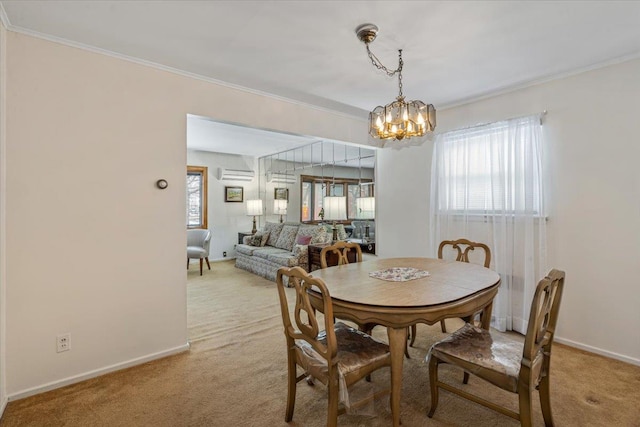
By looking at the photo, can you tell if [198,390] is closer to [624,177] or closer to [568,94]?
[624,177]

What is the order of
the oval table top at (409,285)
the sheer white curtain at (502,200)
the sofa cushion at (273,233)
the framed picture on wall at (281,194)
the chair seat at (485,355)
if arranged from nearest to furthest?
the chair seat at (485,355) → the oval table top at (409,285) → the sheer white curtain at (502,200) → the sofa cushion at (273,233) → the framed picture on wall at (281,194)

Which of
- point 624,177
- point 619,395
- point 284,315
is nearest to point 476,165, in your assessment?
point 624,177

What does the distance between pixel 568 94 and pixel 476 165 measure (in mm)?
977

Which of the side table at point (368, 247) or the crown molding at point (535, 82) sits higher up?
the crown molding at point (535, 82)

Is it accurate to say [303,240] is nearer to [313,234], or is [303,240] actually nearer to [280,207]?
[313,234]

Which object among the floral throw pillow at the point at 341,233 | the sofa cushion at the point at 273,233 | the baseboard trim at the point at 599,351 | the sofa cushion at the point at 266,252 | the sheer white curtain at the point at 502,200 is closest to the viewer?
the baseboard trim at the point at 599,351

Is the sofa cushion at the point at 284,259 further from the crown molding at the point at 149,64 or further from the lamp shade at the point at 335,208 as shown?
the crown molding at the point at 149,64

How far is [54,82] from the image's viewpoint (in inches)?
86.3

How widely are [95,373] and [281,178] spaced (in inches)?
202

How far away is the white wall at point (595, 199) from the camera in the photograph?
2.53m

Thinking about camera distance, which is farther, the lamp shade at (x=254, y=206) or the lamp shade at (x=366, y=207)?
the lamp shade at (x=254, y=206)

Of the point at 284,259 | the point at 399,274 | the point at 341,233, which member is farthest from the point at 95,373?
the point at 341,233

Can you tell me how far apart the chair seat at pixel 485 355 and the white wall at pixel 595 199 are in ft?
A: 4.92

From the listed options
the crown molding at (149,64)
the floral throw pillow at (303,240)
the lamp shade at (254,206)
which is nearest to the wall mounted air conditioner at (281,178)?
the lamp shade at (254,206)
